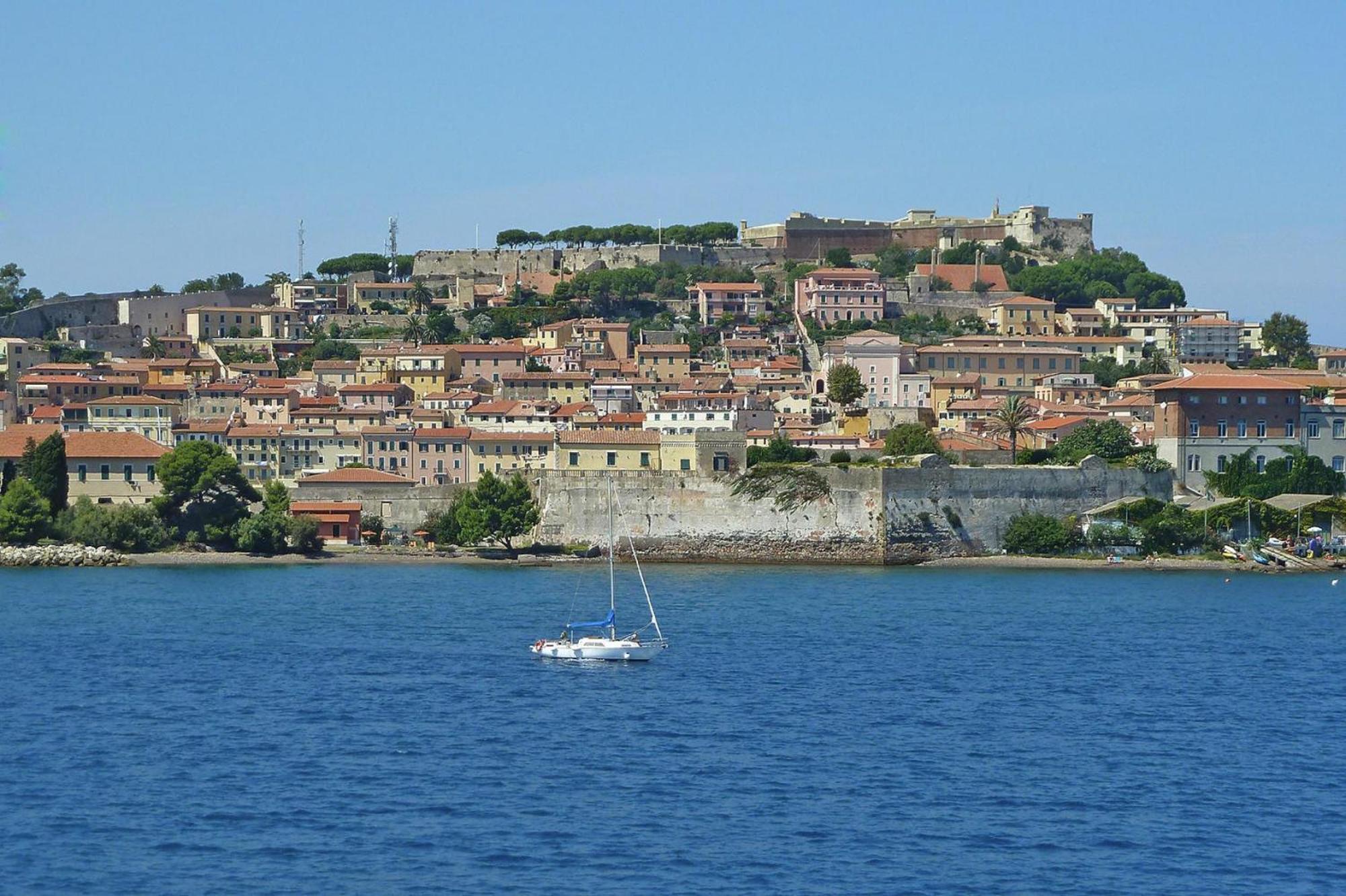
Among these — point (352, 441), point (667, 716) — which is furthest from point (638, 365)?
point (667, 716)

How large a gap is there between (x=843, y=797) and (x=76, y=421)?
154 ft

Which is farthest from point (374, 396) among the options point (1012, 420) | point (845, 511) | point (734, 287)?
point (734, 287)

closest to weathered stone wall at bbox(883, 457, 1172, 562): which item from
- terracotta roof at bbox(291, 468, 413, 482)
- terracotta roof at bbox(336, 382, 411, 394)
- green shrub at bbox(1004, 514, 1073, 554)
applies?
green shrub at bbox(1004, 514, 1073, 554)

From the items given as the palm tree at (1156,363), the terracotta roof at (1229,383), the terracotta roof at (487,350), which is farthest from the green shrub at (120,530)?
the palm tree at (1156,363)

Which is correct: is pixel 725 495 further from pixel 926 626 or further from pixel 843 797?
pixel 843 797

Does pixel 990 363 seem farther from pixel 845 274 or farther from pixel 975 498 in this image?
pixel 975 498

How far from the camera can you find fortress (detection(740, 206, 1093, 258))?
340 ft

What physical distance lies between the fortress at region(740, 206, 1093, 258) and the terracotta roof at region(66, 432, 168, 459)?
49.9 meters

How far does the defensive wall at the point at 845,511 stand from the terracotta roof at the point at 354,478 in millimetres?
4845

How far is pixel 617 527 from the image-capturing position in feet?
176

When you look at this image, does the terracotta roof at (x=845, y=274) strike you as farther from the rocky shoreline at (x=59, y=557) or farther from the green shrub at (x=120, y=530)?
the rocky shoreline at (x=59, y=557)

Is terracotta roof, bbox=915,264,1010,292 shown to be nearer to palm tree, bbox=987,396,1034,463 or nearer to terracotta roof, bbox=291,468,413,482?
palm tree, bbox=987,396,1034,463

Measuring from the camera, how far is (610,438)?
2264 inches

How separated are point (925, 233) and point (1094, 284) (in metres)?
13.2
